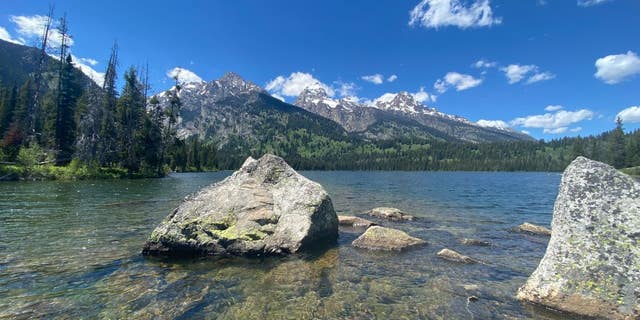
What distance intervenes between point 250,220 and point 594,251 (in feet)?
41.0

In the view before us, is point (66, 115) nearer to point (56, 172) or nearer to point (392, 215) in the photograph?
point (56, 172)

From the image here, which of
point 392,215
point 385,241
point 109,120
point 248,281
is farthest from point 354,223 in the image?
point 109,120

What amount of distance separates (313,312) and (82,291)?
7052mm

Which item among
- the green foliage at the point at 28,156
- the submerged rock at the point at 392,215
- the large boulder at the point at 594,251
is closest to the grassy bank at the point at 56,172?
the green foliage at the point at 28,156

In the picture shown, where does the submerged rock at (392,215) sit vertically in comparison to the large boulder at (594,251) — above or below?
below

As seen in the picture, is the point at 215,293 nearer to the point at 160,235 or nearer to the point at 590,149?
the point at 160,235

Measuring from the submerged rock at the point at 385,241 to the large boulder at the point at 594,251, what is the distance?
6.42m

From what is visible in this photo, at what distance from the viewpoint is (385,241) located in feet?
51.7

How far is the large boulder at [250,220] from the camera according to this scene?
1344 centimetres

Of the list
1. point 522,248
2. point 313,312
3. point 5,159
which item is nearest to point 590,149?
point 522,248

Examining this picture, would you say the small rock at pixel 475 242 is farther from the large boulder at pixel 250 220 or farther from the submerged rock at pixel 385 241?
the large boulder at pixel 250 220

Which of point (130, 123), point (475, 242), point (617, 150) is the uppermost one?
point (617, 150)

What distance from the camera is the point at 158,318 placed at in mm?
7844

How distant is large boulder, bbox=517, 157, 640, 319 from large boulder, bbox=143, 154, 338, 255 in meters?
9.01
